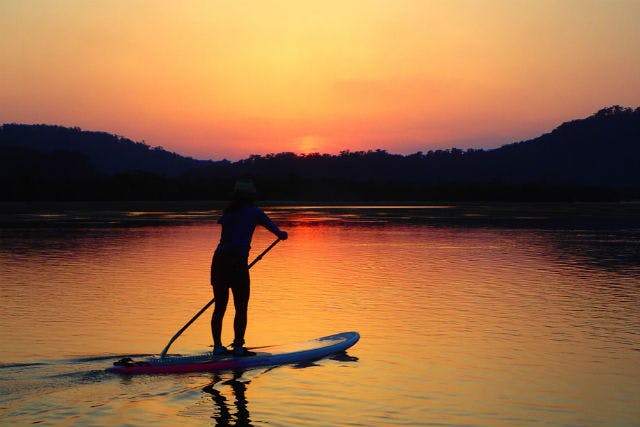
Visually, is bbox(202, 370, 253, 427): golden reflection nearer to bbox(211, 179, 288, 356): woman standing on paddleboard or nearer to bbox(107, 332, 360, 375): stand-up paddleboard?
bbox(107, 332, 360, 375): stand-up paddleboard

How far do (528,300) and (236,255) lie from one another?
25.1 feet

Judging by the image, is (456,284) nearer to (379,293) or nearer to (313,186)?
(379,293)

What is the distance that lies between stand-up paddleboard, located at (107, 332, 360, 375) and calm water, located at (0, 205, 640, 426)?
166 millimetres

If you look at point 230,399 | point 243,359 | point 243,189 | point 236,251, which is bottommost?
point 230,399

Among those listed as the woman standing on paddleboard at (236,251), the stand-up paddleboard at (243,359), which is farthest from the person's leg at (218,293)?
the stand-up paddleboard at (243,359)

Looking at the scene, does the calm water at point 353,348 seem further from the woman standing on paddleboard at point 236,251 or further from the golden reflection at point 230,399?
the woman standing on paddleboard at point 236,251

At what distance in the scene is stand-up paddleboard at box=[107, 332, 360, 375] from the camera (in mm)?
9562

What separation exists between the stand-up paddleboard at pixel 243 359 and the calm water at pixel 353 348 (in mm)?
166

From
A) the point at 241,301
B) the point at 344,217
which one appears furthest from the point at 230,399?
the point at 344,217

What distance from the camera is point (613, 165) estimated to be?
194750mm

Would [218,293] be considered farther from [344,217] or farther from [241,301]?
[344,217]

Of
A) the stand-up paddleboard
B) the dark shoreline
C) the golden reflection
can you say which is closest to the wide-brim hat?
the stand-up paddleboard

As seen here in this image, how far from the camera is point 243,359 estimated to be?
9984 millimetres

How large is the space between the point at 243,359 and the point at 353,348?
180 centimetres
